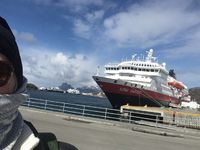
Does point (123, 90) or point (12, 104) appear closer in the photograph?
point (12, 104)

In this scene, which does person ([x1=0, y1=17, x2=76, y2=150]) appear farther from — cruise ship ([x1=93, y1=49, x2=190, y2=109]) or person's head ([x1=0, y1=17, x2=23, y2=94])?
cruise ship ([x1=93, y1=49, x2=190, y2=109])

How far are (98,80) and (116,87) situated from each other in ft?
9.70

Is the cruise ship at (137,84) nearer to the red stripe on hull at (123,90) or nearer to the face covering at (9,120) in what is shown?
the red stripe on hull at (123,90)

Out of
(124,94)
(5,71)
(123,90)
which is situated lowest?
(5,71)

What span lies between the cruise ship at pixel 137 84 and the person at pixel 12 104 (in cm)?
A: 4631

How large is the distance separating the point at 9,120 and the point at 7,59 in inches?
8.2

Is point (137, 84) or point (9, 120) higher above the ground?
point (137, 84)

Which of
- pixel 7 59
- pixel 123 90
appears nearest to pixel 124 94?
pixel 123 90

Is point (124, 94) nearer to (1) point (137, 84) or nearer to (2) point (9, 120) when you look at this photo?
(1) point (137, 84)

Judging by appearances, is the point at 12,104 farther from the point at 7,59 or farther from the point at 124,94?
the point at 124,94

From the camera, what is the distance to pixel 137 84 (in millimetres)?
49312

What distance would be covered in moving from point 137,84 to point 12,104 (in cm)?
4836

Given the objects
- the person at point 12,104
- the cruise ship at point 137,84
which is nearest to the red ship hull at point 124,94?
the cruise ship at point 137,84

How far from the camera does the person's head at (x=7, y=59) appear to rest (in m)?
1.26
